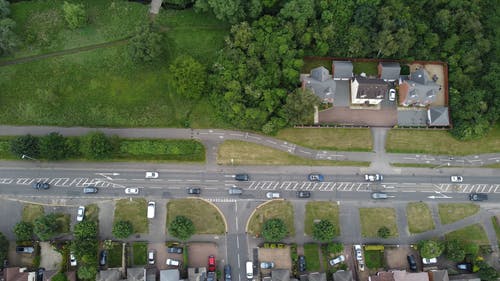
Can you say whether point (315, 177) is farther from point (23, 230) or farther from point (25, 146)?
point (23, 230)

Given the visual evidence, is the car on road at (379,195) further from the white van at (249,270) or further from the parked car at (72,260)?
the parked car at (72,260)

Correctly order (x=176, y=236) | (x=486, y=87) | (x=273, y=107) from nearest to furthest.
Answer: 1. (x=176, y=236)
2. (x=273, y=107)
3. (x=486, y=87)

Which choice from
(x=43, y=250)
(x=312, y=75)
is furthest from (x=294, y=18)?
(x=43, y=250)

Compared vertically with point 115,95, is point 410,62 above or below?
above

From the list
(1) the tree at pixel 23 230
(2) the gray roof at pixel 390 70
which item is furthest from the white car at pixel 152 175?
(2) the gray roof at pixel 390 70

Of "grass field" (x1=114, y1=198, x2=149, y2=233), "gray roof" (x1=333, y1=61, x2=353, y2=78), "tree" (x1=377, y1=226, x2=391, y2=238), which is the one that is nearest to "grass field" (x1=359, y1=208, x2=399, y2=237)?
"tree" (x1=377, y1=226, x2=391, y2=238)

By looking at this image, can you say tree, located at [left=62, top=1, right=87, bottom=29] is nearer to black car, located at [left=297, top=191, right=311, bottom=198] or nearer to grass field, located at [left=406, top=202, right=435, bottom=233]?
black car, located at [left=297, top=191, right=311, bottom=198]

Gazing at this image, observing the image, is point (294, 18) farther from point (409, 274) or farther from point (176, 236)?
point (409, 274)
